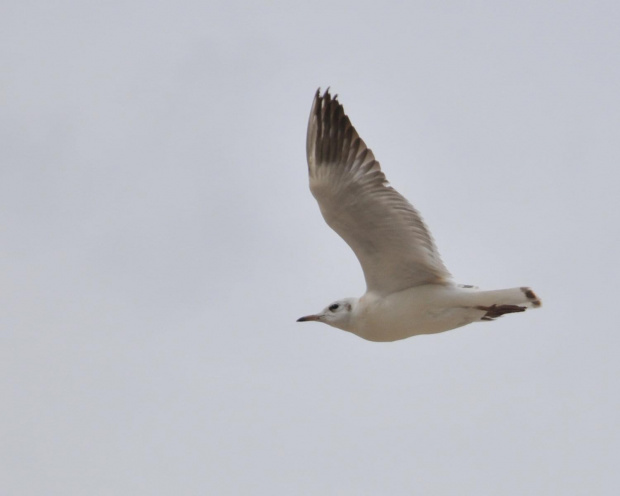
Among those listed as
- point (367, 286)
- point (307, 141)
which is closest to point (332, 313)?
point (367, 286)

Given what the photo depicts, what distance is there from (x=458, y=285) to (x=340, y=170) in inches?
70.5

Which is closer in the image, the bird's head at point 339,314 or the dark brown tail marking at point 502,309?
the dark brown tail marking at point 502,309

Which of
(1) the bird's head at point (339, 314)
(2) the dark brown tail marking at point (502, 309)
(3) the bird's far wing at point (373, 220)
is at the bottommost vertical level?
(2) the dark brown tail marking at point (502, 309)

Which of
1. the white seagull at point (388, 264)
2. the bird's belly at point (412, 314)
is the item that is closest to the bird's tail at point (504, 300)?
the white seagull at point (388, 264)

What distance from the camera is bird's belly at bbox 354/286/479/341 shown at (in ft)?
35.7

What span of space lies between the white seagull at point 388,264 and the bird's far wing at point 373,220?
1 centimetres

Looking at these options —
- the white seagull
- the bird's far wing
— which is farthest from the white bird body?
the bird's far wing

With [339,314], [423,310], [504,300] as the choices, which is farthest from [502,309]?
[339,314]

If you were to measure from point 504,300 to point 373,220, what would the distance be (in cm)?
161

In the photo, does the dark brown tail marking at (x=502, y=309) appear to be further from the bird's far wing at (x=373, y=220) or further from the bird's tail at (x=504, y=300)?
the bird's far wing at (x=373, y=220)

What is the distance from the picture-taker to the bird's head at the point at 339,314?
37.1 ft

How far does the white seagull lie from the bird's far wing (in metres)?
0.01

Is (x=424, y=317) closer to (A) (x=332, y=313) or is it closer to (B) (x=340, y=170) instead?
(A) (x=332, y=313)

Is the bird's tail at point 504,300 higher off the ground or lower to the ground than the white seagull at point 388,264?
lower
